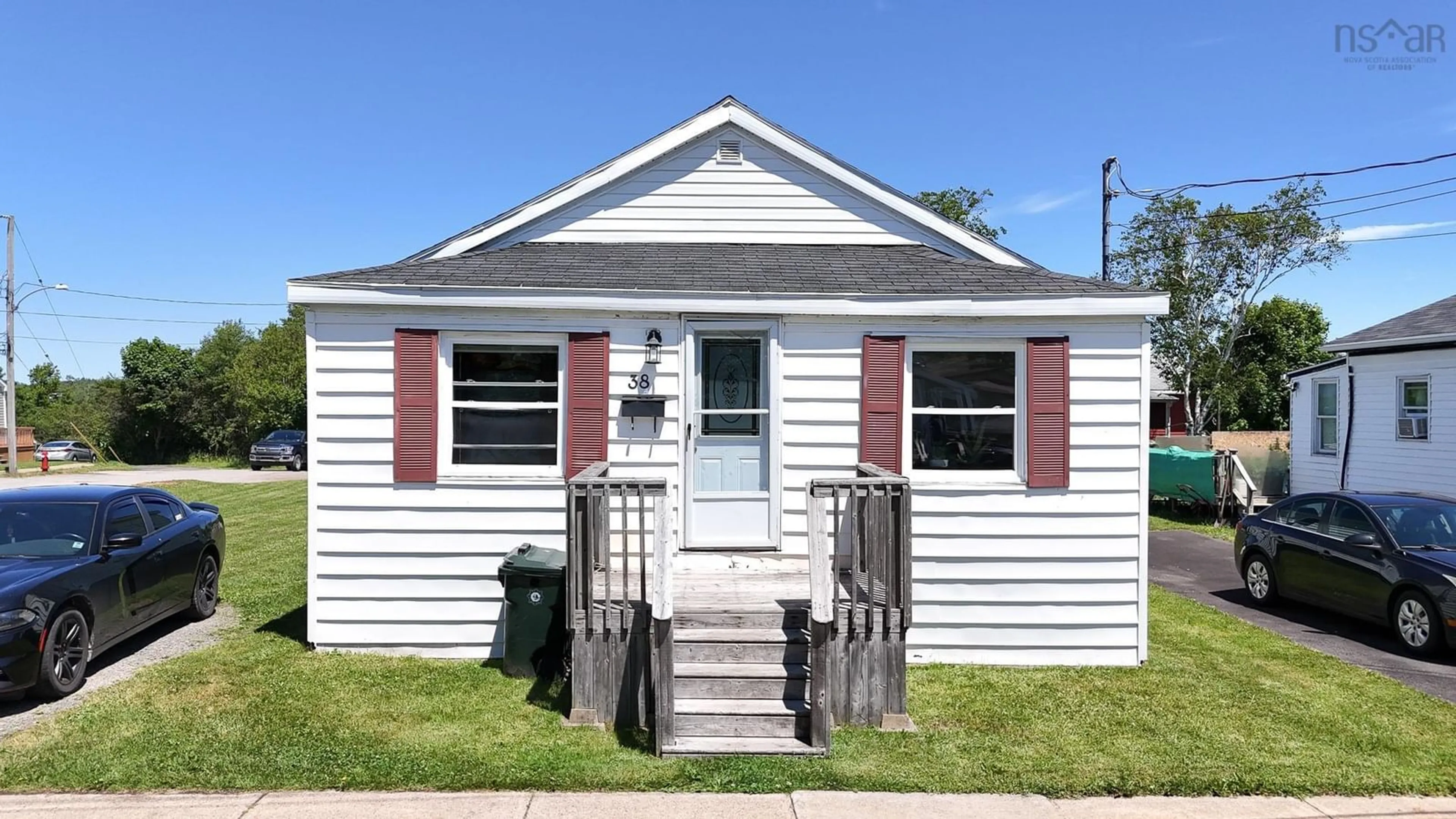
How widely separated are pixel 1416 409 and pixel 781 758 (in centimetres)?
1504

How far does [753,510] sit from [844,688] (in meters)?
2.01

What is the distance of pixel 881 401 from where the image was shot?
6.81m

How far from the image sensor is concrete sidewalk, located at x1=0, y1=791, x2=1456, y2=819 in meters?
4.04

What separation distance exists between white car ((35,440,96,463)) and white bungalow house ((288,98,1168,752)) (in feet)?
136

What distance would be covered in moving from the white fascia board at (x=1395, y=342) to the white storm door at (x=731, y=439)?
12706 mm

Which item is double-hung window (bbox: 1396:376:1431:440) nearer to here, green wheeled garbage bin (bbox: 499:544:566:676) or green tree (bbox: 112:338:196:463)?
green wheeled garbage bin (bbox: 499:544:566:676)

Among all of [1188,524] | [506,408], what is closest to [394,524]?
[506,408]

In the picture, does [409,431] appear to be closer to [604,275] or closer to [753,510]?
[604,275]

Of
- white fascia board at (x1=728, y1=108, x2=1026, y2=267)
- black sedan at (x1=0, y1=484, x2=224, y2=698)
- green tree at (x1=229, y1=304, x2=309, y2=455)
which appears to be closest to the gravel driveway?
black sedan at (x1=0, y1=484, x2=224, y2=698)

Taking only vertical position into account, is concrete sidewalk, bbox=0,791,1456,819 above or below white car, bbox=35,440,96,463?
above

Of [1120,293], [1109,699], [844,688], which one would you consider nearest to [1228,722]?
[1109,699]

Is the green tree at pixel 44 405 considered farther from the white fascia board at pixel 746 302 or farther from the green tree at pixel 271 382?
the white fascia board at pixel 746 302

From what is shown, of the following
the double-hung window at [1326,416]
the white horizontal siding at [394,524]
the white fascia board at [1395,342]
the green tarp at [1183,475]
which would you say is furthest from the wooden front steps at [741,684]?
the double-hung window at [1326,416]

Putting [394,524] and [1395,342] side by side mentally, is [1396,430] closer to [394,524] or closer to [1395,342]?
[1395,342]
